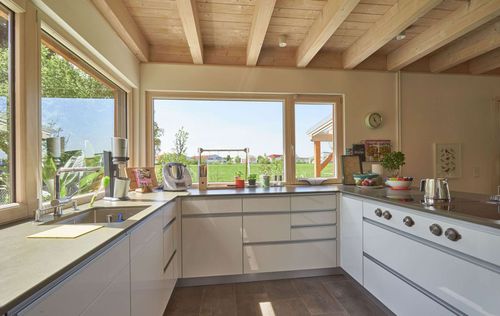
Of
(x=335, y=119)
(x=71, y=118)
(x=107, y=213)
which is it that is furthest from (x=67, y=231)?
(x=335, y=119)

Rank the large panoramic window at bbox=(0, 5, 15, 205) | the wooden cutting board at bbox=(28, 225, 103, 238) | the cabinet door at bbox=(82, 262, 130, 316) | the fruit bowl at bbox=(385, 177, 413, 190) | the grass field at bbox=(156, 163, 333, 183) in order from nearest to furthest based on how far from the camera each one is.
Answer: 1. the cabinet door at bbox=(82, 262, 130, 316)
2. the wooden cutting board at bbox=(28, 225, 103, 238)
3. the large panoramic window at bbox=(0, 5, 15, 205)
4. the fruit bowl at bbox=(385, 177, 413, 190)
5. the grass field at bbox=(156, 163, 333, 183)

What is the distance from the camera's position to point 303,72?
3.03 meters

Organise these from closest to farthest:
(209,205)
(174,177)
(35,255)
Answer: (35,255) → (209,205) → (174,177)

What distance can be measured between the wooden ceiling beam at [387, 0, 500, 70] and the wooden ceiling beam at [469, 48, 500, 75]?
1.03 m

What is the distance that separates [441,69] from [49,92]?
386 cm

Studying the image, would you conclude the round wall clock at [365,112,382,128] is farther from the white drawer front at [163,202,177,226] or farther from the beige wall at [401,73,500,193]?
the white drawer front at [163,202,177,226]

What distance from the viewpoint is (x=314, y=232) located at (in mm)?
2420

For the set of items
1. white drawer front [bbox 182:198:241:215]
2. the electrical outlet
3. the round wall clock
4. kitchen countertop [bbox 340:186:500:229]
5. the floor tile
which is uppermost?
the round wall clock

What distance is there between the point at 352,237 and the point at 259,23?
1974mm

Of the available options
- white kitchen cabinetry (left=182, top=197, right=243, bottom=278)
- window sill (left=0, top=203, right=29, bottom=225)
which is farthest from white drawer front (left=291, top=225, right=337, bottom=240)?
window sill (left=0, top=203, right=29, bottom=225)

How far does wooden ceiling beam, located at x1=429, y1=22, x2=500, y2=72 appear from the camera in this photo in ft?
7.76

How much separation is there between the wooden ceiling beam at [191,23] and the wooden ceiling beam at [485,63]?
326 centimetres

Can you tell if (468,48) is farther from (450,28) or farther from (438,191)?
(438,191)

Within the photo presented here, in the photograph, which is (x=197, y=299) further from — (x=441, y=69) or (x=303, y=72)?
(x=441, y=69)
